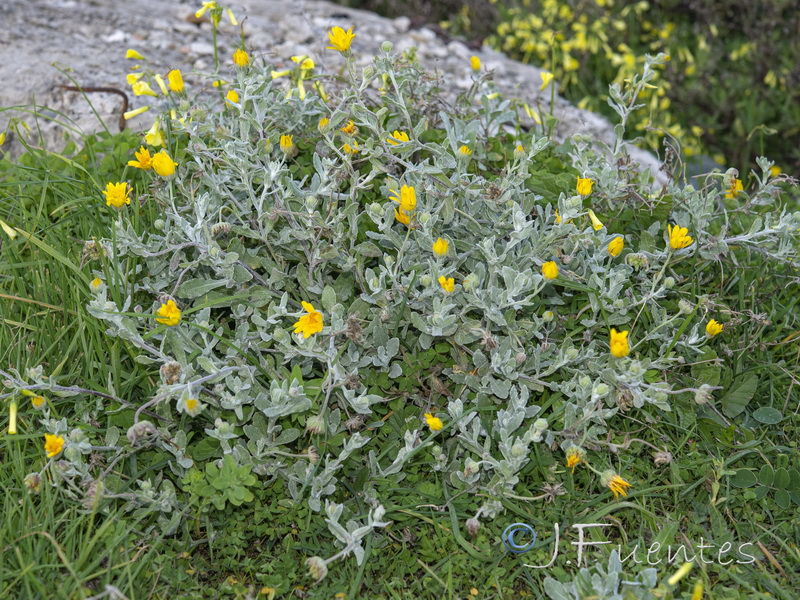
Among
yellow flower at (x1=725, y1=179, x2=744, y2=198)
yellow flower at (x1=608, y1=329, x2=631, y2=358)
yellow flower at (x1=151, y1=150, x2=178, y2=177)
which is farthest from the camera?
yellow flower at (x1=725, y1=179, x2=744, y2=198)

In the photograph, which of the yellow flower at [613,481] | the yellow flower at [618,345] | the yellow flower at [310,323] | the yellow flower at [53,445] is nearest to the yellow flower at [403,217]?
the yellow flower at [310,323]

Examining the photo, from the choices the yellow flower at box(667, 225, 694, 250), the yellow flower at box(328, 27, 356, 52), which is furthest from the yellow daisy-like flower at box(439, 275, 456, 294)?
the yellow flower at box(328, 27, 356, 52)

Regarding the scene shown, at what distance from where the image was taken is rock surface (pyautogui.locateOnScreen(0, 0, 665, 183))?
358 centimetres

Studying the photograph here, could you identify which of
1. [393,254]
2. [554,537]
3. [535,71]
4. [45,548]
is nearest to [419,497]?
[554,537]

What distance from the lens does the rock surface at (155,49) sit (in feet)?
11.8

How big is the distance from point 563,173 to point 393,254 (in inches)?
32.0

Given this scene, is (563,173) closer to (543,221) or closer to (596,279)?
(543,221)

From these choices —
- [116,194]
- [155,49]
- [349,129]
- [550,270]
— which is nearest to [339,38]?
[349,129]

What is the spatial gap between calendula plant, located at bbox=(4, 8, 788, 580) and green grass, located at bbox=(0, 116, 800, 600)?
54mm

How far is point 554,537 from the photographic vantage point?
2.10m

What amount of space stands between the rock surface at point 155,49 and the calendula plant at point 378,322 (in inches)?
40.4

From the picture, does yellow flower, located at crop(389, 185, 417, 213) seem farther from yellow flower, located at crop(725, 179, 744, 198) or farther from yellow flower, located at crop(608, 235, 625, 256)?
yellow flower, located at crop(725, 179, 744, 198)

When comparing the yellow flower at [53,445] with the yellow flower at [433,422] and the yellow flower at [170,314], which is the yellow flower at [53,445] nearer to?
the yellow flower at [170,314]

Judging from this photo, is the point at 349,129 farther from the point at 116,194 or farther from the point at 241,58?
the point at 116,194
